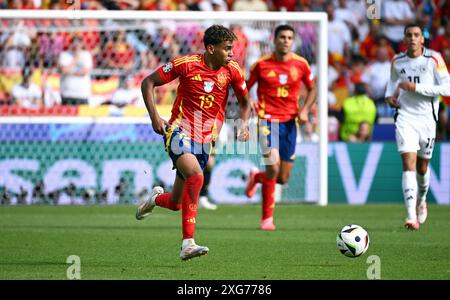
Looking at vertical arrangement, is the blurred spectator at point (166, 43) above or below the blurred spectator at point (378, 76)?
above

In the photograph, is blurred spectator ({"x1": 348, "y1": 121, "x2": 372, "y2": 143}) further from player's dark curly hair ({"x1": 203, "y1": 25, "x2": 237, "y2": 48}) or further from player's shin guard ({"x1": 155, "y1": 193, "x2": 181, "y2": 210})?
player's dark curly hair ({"x1": 203, "y1": 25, "x2": 237, "y2": 48})


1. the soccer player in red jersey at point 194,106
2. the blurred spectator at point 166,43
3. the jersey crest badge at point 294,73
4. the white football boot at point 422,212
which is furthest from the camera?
the blurred spectator at point 166,43

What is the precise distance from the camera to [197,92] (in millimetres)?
10180

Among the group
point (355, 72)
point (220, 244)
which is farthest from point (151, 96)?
point (355, 72)

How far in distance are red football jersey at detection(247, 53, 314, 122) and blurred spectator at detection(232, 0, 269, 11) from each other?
790 centimetres

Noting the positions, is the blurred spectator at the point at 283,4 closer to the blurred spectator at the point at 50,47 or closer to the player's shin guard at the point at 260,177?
the blurred spectator at the point at 50,47

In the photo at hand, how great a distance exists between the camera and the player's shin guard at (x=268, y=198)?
13.5 metres

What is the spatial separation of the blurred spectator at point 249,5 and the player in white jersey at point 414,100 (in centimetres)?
890

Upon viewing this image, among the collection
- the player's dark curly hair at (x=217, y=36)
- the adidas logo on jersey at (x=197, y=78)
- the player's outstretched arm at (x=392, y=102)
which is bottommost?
the player's outstretched arm at (x=392, y=102)

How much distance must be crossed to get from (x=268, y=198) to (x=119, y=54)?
6.42 meters

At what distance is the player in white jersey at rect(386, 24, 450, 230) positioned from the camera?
42.0 ft

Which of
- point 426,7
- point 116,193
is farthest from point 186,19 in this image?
point 426,7

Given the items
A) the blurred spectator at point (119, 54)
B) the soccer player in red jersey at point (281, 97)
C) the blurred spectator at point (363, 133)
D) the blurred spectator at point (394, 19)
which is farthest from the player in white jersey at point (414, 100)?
the blurred spectator at point (394, 19)

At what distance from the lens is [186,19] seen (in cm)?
1770
